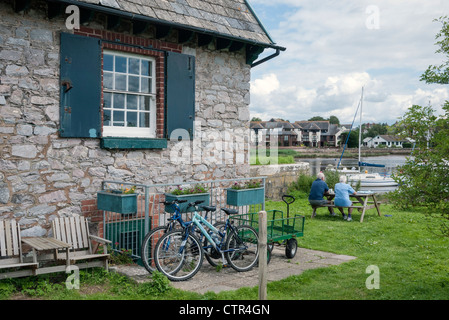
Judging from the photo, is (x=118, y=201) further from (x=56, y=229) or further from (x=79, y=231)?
(x=56, y=229)

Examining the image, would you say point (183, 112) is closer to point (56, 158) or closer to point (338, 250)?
point (56, 158)

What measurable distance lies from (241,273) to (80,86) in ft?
13.1

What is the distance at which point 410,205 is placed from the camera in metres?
6.36

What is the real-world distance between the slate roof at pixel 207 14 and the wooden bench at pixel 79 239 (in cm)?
346

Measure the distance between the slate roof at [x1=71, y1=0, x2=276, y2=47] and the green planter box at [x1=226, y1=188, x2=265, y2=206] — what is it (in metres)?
3.13

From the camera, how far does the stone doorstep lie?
6242mm

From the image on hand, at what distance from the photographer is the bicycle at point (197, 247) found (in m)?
6.38

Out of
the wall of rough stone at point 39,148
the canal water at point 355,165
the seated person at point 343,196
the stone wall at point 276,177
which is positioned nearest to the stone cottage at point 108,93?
the wall of rough stone at point 39,148

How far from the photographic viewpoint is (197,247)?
662cm

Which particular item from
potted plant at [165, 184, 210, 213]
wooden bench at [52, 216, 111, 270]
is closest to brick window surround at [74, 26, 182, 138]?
potted plant at [165, 184, 210, 213]

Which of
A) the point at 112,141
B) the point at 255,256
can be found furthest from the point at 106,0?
the point at 255,256

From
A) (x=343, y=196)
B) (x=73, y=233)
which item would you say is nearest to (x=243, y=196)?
(x=73, y=233)

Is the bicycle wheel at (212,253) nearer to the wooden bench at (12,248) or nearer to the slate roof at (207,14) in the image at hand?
the wooden bench at (12,248)

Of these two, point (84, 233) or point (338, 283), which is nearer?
point (338, 283)
